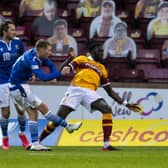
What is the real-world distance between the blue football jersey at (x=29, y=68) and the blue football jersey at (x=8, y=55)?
0.57m

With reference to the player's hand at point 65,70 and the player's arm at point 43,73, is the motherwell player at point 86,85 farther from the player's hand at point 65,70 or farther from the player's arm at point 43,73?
the player's arm at point 43,73

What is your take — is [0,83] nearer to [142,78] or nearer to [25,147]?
[25,147]

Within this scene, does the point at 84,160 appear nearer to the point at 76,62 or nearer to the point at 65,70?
the point at 65,70

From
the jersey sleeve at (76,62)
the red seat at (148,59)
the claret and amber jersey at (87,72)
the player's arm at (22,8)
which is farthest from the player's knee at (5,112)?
the player's arm at (22,8)

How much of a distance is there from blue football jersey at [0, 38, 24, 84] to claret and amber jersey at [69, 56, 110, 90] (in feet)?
3.45

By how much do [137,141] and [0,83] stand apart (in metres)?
2.96

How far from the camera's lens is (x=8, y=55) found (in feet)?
42.6

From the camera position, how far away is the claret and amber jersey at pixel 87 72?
501 inches

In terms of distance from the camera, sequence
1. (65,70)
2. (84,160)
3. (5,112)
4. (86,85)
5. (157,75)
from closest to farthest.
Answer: (84,160) → (65,70) → (86,85) → (5,112) → (157,75)

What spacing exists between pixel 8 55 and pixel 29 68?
2.85 feet

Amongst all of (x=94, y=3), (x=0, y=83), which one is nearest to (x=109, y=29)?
(x=94, y=3)

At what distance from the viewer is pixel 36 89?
1533 cm

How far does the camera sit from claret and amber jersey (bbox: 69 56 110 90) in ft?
41.7

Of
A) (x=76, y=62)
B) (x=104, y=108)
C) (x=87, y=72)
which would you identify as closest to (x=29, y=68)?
(x=76, y=62)
